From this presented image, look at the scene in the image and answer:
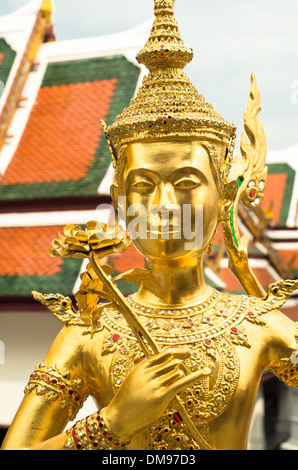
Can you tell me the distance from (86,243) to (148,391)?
472 millimetres

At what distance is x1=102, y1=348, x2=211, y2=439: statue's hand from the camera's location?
6.38 ft

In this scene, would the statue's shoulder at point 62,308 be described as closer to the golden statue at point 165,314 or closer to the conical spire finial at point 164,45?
the golden statue at point 165,314

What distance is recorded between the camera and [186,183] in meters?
2.23

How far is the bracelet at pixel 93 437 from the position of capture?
2018 millimetres

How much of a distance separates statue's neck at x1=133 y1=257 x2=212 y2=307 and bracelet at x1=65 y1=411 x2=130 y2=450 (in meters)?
0.50

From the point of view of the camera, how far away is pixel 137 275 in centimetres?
210

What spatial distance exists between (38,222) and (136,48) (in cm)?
169

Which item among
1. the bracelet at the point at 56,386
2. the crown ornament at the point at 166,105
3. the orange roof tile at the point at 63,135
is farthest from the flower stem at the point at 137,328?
the orange roof tile at the point at 63,135

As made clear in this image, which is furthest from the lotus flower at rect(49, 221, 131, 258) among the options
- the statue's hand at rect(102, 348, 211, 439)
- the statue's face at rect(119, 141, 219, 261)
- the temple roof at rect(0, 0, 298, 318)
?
the temple roof at rect(0, 0, 298, 318)

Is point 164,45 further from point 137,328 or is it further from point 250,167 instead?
point 137,328

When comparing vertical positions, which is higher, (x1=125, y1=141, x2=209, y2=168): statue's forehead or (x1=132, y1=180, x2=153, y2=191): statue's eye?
(x1=125, y1=141, x2=209, y2=168): statue's forehead

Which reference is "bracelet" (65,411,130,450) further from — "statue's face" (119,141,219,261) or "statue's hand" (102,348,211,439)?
"statue's face" (119,141,219,261)

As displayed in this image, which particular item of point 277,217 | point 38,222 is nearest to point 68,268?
point 38,222
